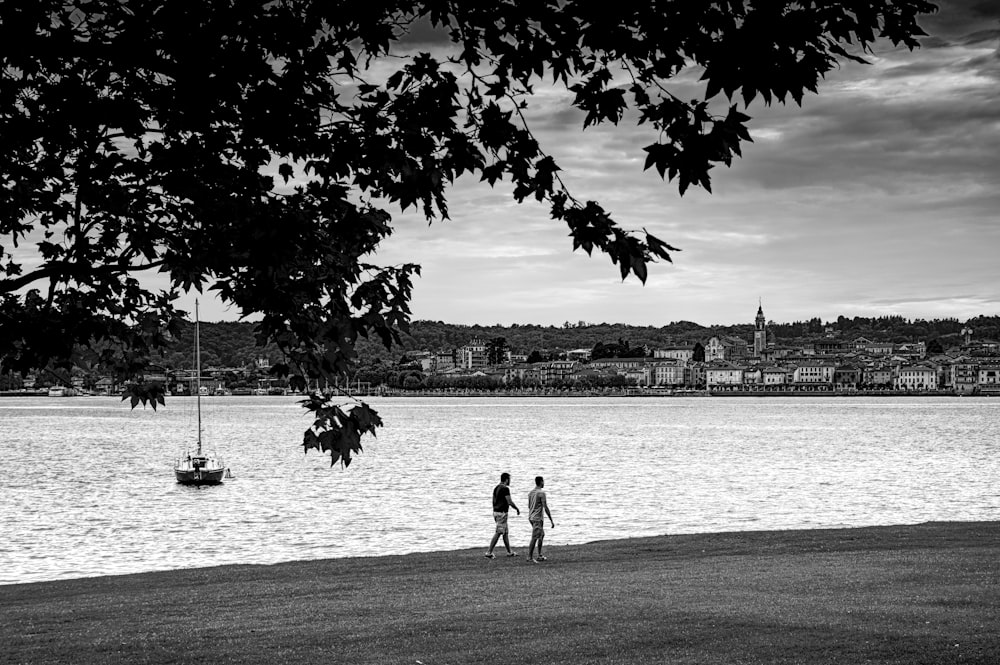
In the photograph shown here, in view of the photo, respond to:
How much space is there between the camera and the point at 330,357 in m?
7.89

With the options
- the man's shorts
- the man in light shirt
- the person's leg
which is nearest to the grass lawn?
the person's leg

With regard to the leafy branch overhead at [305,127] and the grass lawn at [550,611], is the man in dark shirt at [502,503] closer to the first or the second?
the grass lawn at [550,611]

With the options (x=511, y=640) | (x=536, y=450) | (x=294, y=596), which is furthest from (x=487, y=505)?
(x=536, y=450)

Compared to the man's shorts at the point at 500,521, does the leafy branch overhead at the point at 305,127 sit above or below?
above

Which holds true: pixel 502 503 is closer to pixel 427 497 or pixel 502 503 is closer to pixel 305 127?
pixel 305 127

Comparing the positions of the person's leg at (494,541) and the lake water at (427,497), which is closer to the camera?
the person's leg at (494,541)

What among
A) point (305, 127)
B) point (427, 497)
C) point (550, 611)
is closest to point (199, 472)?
point (427, 497)

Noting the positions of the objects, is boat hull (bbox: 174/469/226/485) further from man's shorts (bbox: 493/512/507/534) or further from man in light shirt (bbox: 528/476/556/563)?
man in light shirt (bbox: 528/476/556/563)

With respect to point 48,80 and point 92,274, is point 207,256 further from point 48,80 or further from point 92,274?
point 48,80

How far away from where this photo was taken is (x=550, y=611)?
16.4 metres

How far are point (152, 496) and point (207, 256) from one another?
4583cm

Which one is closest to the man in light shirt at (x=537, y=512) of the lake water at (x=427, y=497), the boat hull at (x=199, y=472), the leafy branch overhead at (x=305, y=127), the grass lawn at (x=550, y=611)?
the grass lawn at (x=550, y=611)

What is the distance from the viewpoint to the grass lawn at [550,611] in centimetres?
1359

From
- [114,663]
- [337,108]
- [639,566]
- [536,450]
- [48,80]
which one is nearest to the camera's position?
[337,108]
